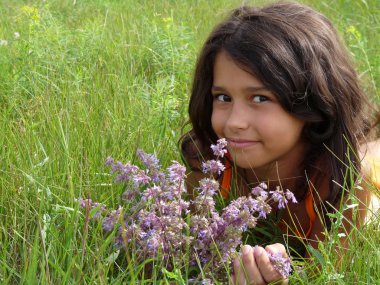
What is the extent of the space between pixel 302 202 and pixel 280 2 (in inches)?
31.5

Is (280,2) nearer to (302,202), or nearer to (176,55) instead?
(302,202)

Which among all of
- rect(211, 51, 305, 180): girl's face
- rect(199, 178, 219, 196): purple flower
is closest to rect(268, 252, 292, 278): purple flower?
rect(199, 178, 219, 196): purple flower

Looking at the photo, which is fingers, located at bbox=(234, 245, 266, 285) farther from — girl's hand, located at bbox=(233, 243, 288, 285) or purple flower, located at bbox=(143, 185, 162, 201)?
purple flower, located at bbox=(143, 185, 162, 201)

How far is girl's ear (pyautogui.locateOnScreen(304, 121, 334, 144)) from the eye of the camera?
2.75 m

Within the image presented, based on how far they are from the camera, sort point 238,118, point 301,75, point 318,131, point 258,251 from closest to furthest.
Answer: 1. point 258,251
2. point 238,118
3. point 301,75
4. point 318,131

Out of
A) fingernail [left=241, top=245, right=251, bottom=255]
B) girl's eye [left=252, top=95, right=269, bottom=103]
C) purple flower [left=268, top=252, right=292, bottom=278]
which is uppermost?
girl's eye [left=252, top=95, right=269, bottom=103]

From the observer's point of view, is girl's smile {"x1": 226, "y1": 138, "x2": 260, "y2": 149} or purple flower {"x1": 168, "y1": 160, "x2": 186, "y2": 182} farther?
girl's smile {"x1": 226, "y1": 138, "x2": 260, "y2": 149}

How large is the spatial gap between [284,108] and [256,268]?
72cm

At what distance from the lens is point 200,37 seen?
4.75 metres

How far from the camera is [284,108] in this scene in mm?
2621

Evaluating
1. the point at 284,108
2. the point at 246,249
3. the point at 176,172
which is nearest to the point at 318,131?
the point at 284,108

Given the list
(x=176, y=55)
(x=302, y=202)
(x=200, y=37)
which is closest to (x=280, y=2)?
(x=302, y=202)

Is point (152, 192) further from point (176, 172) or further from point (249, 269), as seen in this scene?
point (249, 269)

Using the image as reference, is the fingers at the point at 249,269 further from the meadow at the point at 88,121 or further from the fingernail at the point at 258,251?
the meadow at the point at 88,121
